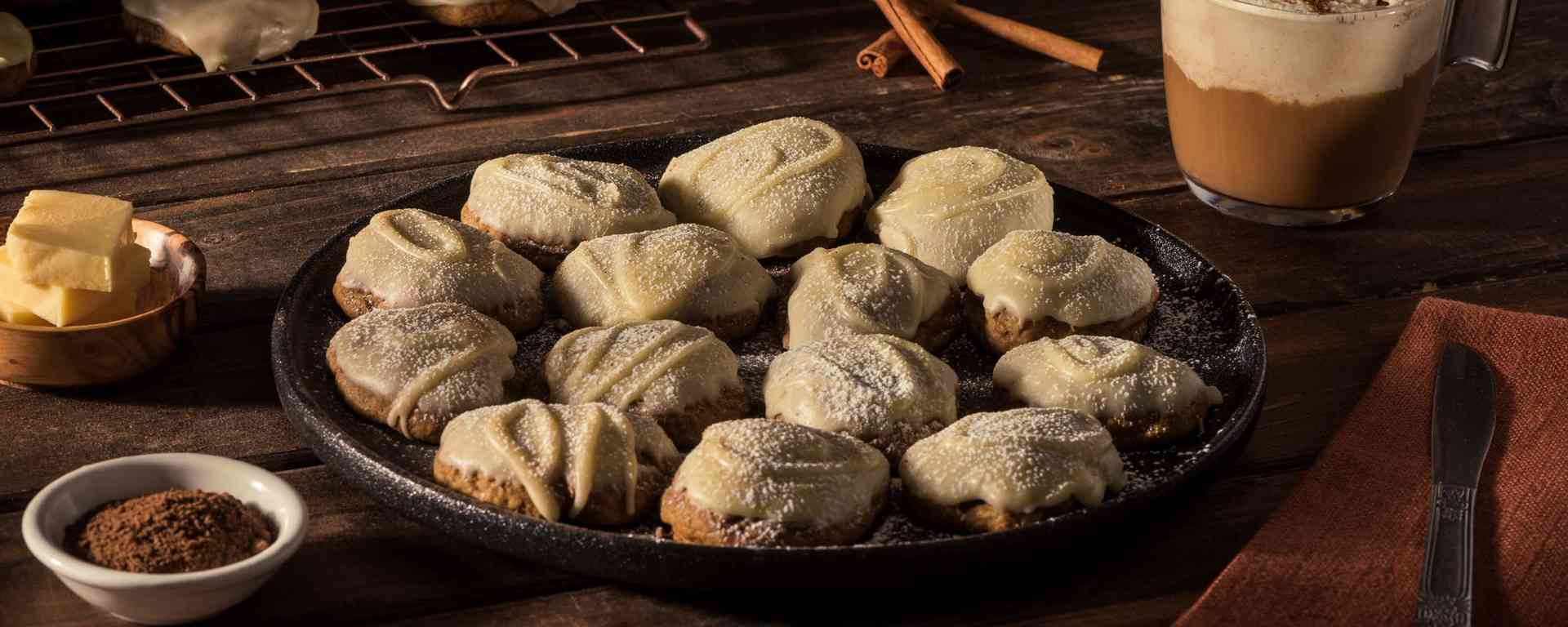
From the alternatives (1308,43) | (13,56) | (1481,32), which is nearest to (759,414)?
(1308,43)

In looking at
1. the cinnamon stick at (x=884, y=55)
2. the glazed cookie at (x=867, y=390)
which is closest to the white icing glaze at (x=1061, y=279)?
the glazed cookie at (x=867, y=390)

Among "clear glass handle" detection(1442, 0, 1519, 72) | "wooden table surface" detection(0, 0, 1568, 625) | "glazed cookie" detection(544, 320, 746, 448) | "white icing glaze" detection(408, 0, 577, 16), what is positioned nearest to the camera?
"wooden table surface" detection(0, 0, 1568, 625)

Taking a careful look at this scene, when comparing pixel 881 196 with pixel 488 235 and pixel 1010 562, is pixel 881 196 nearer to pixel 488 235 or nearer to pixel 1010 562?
pixel 488 235

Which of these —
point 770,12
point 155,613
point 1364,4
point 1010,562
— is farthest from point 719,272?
point 770,12

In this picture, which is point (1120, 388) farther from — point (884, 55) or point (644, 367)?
point (884, 55)

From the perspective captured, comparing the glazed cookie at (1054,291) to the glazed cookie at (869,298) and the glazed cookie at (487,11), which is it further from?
the glazed cookie at (487,11)

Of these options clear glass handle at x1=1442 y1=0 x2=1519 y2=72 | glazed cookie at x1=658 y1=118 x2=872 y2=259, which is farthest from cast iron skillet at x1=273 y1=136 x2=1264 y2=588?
clear glass handle at x1=1442 y1=0 x2=1519 y2=72

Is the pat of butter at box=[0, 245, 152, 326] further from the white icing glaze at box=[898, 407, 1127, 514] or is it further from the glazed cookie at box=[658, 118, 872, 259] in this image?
the white icing glaze at box=[898, 407, 1127, 514]
